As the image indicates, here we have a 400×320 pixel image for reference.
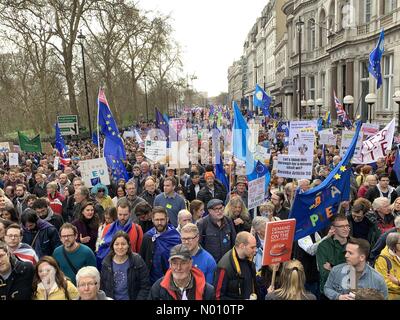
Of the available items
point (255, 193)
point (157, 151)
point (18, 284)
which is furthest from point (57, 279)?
point (157, 151)

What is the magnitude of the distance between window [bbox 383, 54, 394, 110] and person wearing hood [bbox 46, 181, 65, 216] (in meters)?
24.0

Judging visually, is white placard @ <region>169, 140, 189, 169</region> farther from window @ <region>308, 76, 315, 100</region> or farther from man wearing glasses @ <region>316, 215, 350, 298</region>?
window @ <region>308, 76, 315, 100</region>

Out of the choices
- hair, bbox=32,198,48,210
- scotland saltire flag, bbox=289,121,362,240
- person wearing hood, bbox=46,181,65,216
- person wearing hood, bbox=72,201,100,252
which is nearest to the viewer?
scotland saltire flag, bbox=289,121,362,240

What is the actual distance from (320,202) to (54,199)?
507 cm

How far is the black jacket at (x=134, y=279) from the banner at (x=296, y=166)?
411cm

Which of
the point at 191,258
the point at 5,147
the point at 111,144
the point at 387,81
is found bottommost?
the point at 191,258

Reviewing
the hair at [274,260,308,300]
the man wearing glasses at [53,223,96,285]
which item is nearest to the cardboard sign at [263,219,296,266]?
the hair at [274,260,308,300]

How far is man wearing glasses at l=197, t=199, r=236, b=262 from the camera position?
5.93 meters

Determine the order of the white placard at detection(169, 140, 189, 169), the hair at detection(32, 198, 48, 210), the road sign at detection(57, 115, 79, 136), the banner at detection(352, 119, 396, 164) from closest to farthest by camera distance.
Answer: the hair at detection(32, 198, 48, 210) → the banner at detection(352, 119, 396, 164) → the white placard at detection(169, 140, 189, 169) → the road sign at detection(57, 115, 79, 136)

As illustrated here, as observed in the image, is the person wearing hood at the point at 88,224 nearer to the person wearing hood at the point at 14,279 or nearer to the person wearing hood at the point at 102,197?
the person wearing hood at the point at 102,197

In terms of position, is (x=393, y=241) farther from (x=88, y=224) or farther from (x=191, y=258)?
(x=88, y=224)

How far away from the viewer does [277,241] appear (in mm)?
4457

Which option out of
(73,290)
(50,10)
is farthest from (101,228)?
(50,10)

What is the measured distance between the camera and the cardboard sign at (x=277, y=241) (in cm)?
438
